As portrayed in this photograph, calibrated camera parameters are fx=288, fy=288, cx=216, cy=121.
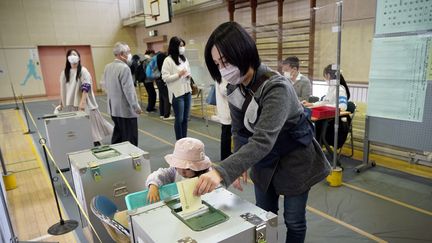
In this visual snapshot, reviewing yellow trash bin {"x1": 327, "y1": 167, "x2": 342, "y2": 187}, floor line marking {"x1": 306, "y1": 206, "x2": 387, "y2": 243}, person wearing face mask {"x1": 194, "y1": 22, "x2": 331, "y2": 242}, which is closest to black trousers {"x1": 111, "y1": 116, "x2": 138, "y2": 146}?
floor line marking {"x1": 306, "y1": 206, "x2": 387, "y2": 243}

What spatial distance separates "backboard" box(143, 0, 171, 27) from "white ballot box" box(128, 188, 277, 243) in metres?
7.14

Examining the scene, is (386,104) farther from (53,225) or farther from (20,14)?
(20,14)

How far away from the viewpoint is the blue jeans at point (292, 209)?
4.11ft

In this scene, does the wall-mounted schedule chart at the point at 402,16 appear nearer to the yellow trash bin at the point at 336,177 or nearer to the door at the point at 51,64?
the yellow trash bin at the point at 336,177

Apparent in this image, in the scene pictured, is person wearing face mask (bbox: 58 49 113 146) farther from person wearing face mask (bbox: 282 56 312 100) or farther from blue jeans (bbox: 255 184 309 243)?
blue jeans (bbox: 255 184 309 243)

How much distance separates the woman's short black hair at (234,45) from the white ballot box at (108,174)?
40.8 inches

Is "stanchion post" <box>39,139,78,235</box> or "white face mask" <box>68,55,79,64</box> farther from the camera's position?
"white face mask" <box>68,55,79,64</box>

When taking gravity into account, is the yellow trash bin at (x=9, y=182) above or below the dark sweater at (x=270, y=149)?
below

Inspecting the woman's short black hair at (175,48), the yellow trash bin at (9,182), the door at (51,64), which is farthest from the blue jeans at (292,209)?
the door at (51,64)

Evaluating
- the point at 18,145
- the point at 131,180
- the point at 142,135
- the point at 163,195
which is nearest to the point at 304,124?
the point at 163,195

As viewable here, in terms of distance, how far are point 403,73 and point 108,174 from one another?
271cm

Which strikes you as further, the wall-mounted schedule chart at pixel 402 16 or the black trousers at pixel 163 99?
the black trousers at pixel 163 99

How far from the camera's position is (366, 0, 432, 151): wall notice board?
8.36 ft

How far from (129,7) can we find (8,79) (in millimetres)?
5147
